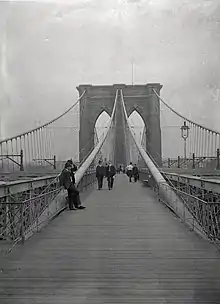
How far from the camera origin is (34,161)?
10625mm

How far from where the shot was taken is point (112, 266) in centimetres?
327

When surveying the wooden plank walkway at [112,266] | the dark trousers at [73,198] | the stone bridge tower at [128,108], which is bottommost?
the wooden plank walkway at [112,266]

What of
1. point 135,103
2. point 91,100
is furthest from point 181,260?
point 135,103

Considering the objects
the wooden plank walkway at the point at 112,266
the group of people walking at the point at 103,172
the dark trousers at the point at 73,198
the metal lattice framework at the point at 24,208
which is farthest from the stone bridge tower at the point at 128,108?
the wooden plank walkway at the point at 112,266

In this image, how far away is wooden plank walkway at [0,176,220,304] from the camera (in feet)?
8.47

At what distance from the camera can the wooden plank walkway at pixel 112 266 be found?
2582mm

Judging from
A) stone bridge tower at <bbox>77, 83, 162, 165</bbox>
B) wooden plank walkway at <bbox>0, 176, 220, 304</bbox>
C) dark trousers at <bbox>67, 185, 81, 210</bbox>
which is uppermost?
stone bridge tower at <bbox>77, 83, 162, 165</bbox>

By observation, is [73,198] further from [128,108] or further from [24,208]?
[128,108]

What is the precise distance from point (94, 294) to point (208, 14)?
188cm

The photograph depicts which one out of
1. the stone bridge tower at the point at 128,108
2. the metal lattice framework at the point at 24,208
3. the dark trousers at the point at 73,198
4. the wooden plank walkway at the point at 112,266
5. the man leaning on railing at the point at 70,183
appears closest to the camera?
the wooden plank walkway at the point at 112,266

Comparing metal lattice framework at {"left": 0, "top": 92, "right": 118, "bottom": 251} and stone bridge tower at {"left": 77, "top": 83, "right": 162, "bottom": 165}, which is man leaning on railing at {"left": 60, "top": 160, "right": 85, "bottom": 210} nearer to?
metal lattice framework at {"left": 0, "top": 92, "right": 118, "bottom": 251}

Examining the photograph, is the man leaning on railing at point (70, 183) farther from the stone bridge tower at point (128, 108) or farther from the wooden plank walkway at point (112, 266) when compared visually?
the stone bridge tower at point (128, 108)

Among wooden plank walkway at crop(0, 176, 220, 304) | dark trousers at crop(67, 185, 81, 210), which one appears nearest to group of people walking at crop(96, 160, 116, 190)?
dark trousers at crop(67, 185, 81, 210)

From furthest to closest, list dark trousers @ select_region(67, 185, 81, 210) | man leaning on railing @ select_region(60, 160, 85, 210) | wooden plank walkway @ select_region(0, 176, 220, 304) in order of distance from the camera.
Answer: dark trousers @ select_region(67, 185, 81, 210)
man leaning on railing @ select_region(60, 160, 85, 210)
wooden plank walkway @ select_region(0, 176, 220, 304)
